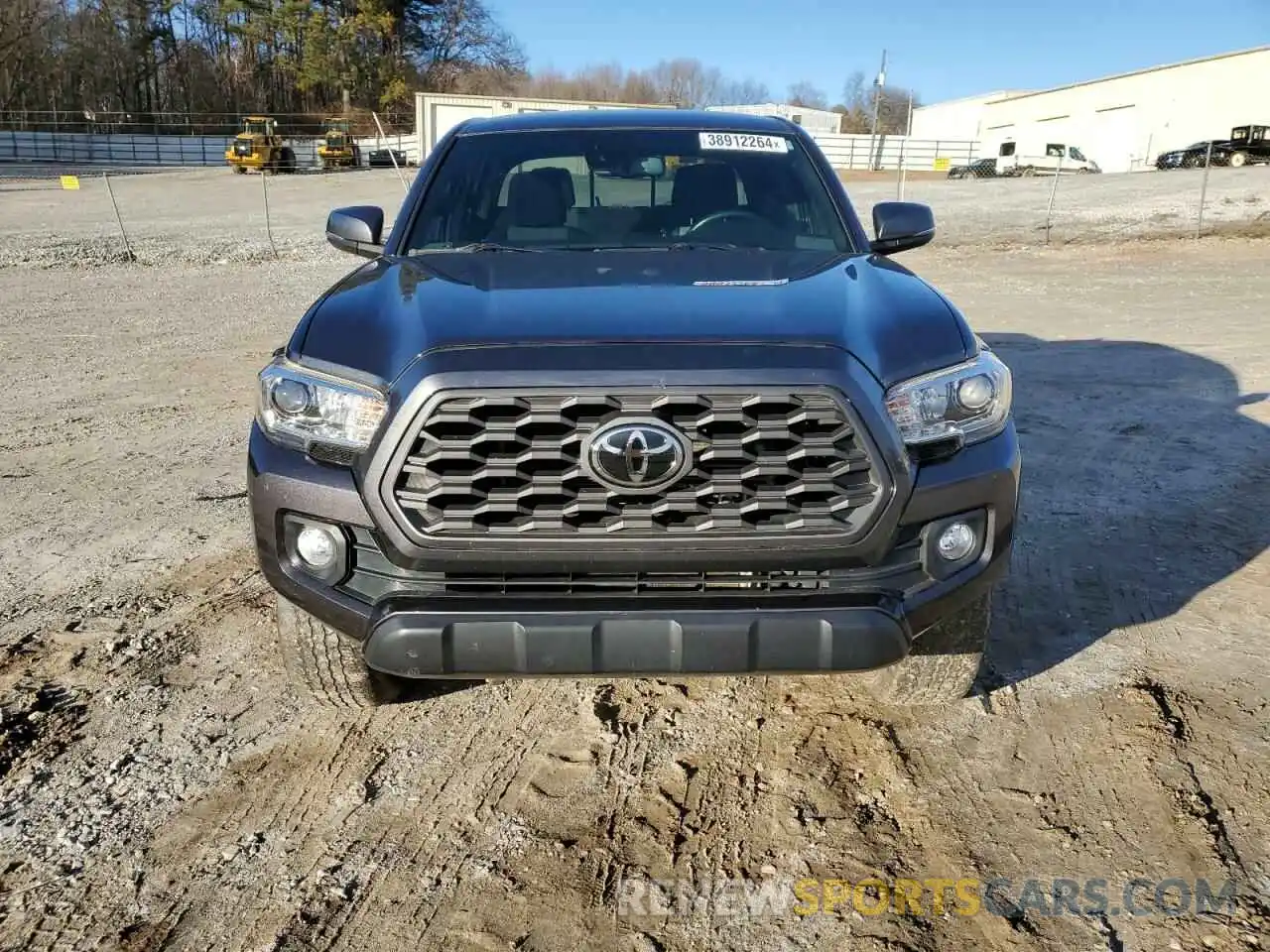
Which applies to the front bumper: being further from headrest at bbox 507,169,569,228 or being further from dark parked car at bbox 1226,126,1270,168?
dark parked car at bbox 1226,126,1270,168

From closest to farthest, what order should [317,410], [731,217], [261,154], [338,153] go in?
1. [317,410]
2. [731,217]
3. [261,154]
4. [338,153]

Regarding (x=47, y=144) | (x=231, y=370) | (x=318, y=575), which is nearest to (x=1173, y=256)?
(x=231, y=370)

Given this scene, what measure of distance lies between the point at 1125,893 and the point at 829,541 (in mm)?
1067

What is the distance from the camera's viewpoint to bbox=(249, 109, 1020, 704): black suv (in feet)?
7.94

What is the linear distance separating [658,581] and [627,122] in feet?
8.14

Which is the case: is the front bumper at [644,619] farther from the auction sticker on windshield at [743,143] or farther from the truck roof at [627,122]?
the truck roof at [627,122]

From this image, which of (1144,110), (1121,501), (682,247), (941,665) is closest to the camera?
(941,665)

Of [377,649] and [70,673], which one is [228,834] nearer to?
[377,649]

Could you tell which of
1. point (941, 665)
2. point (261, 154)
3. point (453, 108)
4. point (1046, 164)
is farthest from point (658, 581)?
point (261, 154)

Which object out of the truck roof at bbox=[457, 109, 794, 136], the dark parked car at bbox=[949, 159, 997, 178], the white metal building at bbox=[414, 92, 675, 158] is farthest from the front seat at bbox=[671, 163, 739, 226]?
the dark parked car at bbox=[949, 159, 997, 178]

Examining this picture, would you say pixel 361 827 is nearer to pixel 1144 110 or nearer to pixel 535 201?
pixel 535 201

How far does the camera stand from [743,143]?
4.21 m

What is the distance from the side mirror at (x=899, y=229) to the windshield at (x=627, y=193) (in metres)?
0.20

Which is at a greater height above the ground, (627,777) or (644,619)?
(644,619)
